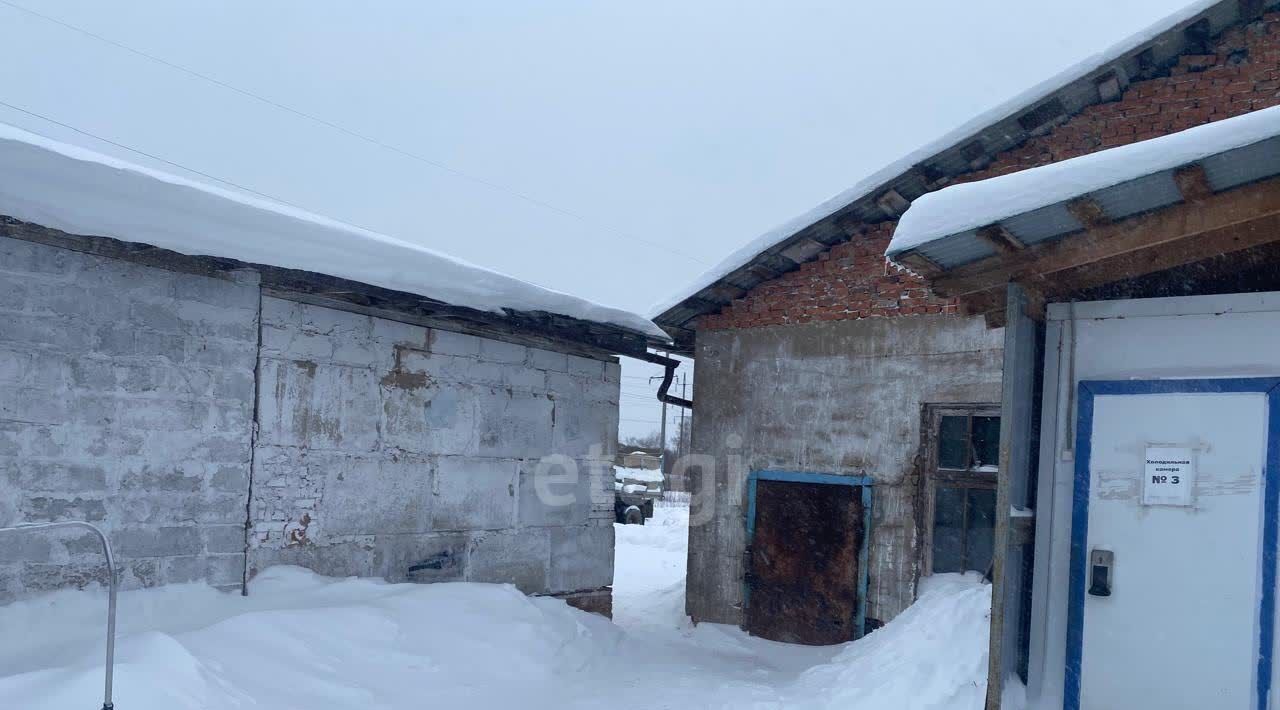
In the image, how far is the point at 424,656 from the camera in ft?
20.3

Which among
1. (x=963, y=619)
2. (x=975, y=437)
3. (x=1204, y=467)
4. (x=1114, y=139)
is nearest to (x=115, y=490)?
(x=963, y=619)

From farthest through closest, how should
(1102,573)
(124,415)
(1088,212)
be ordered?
(124,415), (1102,573), (1088,212)

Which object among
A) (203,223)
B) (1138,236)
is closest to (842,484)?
(1138,236)

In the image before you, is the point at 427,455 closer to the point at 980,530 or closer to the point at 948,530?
the point at 948,530

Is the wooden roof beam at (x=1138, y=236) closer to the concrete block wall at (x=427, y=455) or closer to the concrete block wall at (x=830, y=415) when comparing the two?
the concrete block wall at (x=830, y=415)

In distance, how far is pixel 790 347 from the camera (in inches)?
364

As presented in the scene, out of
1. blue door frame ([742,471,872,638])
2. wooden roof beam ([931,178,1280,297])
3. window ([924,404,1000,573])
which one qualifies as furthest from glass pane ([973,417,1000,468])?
wooden roof beam ([931,178,1280,297])

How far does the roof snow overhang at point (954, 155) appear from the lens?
704cm

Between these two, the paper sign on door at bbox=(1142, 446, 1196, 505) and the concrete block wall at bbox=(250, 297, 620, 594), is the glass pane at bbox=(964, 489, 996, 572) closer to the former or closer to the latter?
the concrete block wall at bbox=(250, 297, 620, 594)

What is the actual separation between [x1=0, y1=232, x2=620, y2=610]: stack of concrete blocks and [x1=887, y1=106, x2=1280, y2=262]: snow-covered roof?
4.13 metres

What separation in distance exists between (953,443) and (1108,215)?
4177 mm

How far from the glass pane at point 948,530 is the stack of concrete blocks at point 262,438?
321cm

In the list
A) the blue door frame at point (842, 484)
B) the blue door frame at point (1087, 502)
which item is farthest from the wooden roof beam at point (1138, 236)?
the blue door frame at point (842, 484)

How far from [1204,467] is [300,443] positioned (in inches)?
213
